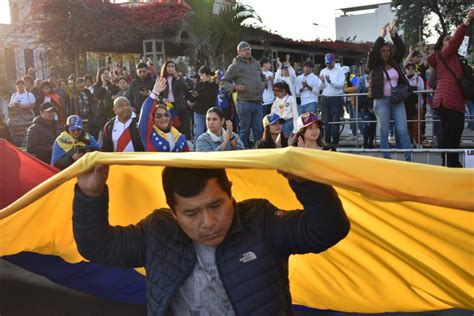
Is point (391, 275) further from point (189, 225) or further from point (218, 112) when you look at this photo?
point (218, 112)

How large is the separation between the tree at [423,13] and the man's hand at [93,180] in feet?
165

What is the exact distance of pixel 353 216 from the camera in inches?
107

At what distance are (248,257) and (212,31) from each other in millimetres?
16378

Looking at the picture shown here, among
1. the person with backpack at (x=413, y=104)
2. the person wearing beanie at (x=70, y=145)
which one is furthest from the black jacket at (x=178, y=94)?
the person with backpack at (x=413, y=104)

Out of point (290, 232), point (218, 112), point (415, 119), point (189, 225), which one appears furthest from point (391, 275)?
point (415, 119)

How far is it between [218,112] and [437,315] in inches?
148

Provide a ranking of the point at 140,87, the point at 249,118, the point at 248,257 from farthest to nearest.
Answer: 1. the point at 249,118
2. the point at 140,87
3. the point at 248,257

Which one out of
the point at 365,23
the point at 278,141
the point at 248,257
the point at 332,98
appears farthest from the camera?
the point at 365,23

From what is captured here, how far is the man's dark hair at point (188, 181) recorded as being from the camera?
6.62ft

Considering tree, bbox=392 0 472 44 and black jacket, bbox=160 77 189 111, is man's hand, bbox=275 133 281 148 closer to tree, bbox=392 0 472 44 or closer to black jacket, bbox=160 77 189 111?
black jacket, bbox=160 77 189 111

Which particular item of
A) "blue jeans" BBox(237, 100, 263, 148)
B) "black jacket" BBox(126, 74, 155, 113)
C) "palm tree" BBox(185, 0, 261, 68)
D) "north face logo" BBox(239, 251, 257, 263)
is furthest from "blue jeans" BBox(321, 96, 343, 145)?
"north face logo" BBox(239, 251, 257, 263)

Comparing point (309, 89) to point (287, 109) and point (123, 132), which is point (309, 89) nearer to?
point (287, 109)

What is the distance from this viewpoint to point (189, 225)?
204 centimetres

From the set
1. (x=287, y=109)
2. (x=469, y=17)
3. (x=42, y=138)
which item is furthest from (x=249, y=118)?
(x=469, y=17)
